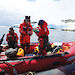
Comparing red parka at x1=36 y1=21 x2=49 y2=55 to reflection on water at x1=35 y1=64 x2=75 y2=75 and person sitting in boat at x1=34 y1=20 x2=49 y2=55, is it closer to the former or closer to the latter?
person sitting in boat at x1=34 y1=20 x2=49 y2=55

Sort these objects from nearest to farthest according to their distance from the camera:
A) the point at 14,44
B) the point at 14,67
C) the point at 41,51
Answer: the point at 14,67
the point at 41,51
the point at 14,44

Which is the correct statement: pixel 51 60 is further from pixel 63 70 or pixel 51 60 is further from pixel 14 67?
pixel 14 67

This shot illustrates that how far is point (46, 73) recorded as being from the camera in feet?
10.6

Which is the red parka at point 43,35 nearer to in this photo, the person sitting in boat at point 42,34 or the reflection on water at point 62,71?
the person sitting in boat at point 42,34

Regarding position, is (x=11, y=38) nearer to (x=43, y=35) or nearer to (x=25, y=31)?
(x=25, y=31)

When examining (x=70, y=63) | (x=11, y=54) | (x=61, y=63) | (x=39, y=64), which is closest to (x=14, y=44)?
(x=11, y=54)

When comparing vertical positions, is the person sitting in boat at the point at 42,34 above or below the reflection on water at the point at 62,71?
above

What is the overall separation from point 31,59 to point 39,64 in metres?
0.29

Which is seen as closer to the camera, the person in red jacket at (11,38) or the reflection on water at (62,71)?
the reflection on water at (62,71)

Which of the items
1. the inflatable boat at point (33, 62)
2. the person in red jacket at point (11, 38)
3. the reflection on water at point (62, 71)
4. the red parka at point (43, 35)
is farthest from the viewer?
the person in red jacket at point (11, 38)

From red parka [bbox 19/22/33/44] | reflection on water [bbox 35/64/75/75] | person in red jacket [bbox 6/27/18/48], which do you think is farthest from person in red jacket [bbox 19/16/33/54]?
reflection on water [bbox 35/64/75/75]

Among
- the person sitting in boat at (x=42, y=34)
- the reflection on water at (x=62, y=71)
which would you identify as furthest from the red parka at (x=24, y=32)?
Result: the reflection on water at (x=62, y=71)

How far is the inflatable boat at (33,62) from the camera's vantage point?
2.96 metres

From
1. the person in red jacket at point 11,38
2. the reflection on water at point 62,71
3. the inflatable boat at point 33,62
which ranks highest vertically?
the person in red jacket at point 11,38
